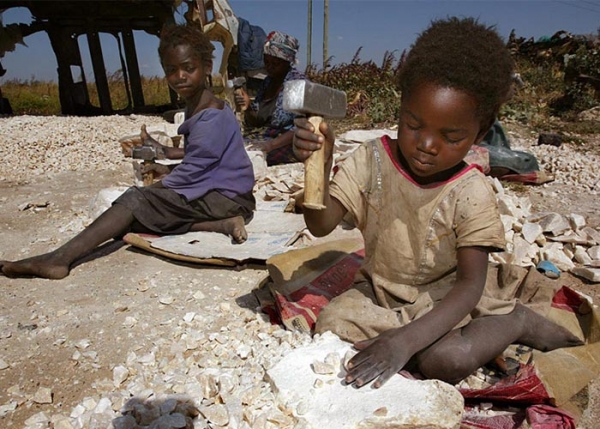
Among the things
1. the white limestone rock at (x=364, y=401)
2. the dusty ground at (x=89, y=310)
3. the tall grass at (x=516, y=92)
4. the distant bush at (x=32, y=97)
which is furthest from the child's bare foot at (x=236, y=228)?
the distant bush at (x=32, y=97)

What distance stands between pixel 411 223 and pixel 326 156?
1.62 ft

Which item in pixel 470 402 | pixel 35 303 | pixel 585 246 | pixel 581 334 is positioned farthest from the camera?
pixel 585 246

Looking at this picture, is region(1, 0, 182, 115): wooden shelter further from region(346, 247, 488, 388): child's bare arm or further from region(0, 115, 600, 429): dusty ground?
region(346, 247, 488, 388): child's bare arm

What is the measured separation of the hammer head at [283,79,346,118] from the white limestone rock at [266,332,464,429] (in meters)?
0.96

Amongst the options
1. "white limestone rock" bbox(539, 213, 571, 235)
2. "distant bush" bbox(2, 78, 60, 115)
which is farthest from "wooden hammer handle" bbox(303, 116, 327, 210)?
"distant bush" bbox(2, 78, 60, 115)

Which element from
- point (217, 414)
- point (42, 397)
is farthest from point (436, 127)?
point (42, 397)

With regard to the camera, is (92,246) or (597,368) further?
(92,246)

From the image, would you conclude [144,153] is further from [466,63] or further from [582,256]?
[582,256]

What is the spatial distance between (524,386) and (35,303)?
2.50 meters

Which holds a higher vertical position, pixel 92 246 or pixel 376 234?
pixel 376 234

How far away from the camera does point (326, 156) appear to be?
176cm

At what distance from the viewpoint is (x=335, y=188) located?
1.96 metres

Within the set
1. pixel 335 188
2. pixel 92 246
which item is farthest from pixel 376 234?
pixel 92 246

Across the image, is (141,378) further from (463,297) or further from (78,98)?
(78,98)
